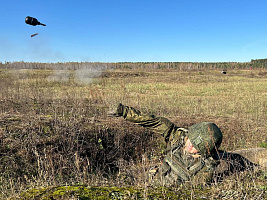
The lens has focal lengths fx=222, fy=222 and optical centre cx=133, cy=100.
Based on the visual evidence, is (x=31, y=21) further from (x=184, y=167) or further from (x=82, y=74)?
(x=82, y=74)

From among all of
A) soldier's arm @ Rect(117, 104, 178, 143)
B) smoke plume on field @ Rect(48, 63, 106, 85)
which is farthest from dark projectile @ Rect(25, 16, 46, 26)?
smoke plume on field @ Rect(48, 63, 106, 85)

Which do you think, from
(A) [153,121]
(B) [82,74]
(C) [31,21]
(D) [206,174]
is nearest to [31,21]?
(C) [31,21]

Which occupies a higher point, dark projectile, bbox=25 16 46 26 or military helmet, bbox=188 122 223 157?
dark projectile, bbox=25 16 46 26

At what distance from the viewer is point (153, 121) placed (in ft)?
14.8

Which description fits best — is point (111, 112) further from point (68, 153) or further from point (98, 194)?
point (98, 194)

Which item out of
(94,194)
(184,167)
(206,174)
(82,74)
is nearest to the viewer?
(94,194)

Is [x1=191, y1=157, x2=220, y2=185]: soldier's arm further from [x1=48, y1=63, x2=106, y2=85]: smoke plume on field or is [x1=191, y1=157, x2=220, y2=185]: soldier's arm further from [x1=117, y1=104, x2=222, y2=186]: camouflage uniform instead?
[x1=48, y1=63, x2=106, y2=85]: smoke plume on field

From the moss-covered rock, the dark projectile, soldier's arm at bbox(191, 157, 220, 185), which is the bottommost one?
soldier's arm at bbox(191, 157, 220, 185)

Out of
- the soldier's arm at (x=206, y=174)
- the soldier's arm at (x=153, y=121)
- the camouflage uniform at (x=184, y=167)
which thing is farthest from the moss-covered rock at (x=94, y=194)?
the soldier's arm at (x=153, y=121)

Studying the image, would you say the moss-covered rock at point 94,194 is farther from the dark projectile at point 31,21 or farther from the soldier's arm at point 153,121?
the dark projectile at point 31,21

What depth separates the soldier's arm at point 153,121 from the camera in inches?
172

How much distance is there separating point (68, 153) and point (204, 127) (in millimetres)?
3123

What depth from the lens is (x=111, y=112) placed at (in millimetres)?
4367

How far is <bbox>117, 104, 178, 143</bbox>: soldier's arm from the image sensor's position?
4363 mm
